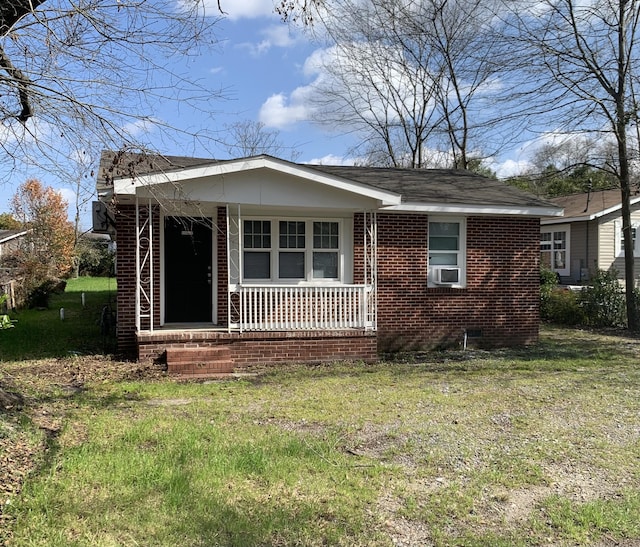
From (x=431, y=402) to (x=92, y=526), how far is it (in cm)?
447

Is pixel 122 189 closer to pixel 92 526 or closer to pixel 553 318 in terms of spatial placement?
pixel 92 526

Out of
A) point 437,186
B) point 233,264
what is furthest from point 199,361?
point 437,186

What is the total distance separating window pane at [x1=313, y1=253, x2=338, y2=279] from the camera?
10586mm

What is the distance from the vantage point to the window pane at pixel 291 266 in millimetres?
10430

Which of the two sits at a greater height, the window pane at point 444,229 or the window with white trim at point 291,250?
the window pane at point 444,229

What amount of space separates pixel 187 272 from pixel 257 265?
1353 millimetres

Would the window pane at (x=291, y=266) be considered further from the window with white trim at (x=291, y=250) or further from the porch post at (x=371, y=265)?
the porch post at (x=371, y=265)

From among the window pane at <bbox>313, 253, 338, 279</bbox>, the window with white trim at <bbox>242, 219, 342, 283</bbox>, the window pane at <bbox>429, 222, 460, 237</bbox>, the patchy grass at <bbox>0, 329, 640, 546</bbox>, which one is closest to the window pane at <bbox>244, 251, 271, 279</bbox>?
the window with white trim at <bbox>242, 219, 342, 283</bbox>

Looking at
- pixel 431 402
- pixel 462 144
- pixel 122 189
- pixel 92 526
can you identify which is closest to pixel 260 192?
pixel 122 189

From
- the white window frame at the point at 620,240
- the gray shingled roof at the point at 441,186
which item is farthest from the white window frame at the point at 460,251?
the white window frame at the point at 620,240

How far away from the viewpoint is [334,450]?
501cm

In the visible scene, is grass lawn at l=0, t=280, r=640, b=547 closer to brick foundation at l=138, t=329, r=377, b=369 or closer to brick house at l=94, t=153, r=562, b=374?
brick foundation at l=138, t=329, r=377, b=369

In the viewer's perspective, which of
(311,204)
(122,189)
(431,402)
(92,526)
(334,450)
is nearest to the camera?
(92,526)

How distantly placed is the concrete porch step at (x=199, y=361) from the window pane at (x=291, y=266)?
6.90 ft
